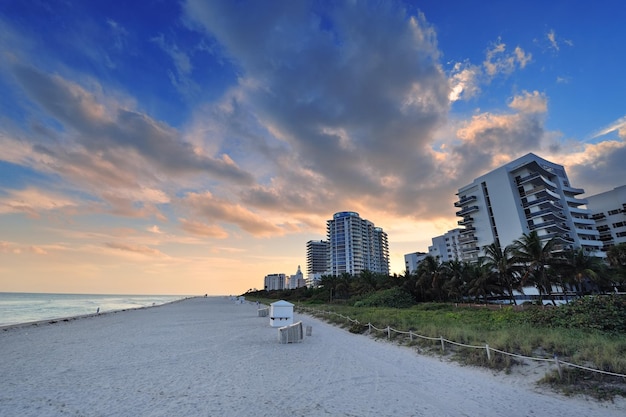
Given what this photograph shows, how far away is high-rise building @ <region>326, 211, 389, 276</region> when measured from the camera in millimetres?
139125

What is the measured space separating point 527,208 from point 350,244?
8981cm

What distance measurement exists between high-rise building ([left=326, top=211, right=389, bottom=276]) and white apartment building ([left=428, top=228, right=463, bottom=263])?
40941mm

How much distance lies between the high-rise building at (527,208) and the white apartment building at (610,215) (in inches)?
83.7

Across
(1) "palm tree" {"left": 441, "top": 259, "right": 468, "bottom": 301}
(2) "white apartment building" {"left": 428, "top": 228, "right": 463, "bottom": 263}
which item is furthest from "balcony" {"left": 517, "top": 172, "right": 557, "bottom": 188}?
(2) "white apartment building" {"left": 428, "top": 228, "right": 463, "bottom": 263}

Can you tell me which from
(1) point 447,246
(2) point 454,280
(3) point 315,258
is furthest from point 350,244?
(2) point 454,280

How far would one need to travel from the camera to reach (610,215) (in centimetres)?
5847

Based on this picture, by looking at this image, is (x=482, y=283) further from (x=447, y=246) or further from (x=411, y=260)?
(x=411, y=260)

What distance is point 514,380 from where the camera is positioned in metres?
8.83

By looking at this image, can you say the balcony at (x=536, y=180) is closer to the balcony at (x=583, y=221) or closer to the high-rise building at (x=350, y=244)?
the balcony at (x=583, y=221)

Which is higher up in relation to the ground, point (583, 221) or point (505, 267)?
point (583, 221)

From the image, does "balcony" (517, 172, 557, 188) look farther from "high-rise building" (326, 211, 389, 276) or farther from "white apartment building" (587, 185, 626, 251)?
"high-rise building" (326, 211, 389, 276)

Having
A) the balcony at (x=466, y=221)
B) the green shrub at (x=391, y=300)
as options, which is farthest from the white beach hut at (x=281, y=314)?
the balcony at (x=466, y=221)

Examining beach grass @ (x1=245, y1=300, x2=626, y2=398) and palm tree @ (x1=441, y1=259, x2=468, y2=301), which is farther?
palm tree @ (x1=441, y1=259, x2=468, y2=301)

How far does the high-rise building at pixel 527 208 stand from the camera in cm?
5203
